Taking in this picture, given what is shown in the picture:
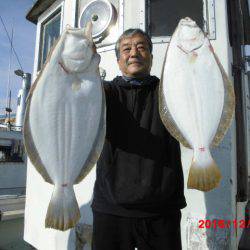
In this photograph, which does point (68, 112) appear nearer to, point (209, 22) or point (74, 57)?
Answer: point (74, 57)

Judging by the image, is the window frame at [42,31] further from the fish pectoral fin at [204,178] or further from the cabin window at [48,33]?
the fish pectoral fin at [204,178]

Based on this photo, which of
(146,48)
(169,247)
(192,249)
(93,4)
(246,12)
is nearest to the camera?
(169,247)

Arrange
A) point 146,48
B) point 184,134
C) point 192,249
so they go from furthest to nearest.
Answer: point 192,249 < point 146,48 < point 184,134

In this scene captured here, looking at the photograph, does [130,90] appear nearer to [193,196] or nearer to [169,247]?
[169,247]

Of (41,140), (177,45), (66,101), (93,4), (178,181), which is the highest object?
(93,4)

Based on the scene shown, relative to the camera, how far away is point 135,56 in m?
2.41

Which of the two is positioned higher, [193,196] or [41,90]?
[41,90]

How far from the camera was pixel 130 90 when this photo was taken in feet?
8.00

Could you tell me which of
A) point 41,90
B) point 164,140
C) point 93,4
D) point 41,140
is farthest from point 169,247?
point 93,4

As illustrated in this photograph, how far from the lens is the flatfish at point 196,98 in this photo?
204cm

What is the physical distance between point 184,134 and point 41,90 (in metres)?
0.96

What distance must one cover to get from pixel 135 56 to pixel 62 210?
3.96ft

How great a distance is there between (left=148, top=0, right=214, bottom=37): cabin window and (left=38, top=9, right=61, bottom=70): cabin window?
1832 mm

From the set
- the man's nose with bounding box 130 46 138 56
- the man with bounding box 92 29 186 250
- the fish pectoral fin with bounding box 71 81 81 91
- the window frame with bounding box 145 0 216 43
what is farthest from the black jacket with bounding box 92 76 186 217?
the window frame with bounding box 145 0 216 43
